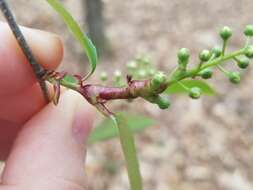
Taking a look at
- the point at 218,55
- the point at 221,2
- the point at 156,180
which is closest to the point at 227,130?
the point at 156,180

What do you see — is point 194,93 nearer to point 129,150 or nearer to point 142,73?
point 129,150

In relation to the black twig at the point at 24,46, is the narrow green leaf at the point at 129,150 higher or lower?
lower

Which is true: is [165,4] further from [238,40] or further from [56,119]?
[56,119]

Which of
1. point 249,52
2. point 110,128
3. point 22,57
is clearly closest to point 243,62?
point 249,52

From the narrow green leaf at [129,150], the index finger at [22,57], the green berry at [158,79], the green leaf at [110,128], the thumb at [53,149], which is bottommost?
the green leaf at [110,128]

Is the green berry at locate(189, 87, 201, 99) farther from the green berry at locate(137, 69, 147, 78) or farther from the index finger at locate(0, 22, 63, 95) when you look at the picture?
the green berry at locate(137, 69, 147, 78)

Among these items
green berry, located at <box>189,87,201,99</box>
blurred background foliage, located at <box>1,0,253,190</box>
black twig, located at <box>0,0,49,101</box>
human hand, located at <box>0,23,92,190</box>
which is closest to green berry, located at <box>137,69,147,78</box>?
human hand, located at <box>0,23,92,190</box>

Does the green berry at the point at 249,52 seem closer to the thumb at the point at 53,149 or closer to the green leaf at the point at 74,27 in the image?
the green leaf at the point at 74,27

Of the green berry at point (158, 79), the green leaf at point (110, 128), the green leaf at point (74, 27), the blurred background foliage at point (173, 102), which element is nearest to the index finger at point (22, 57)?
the green leaf at point (74, 27)
